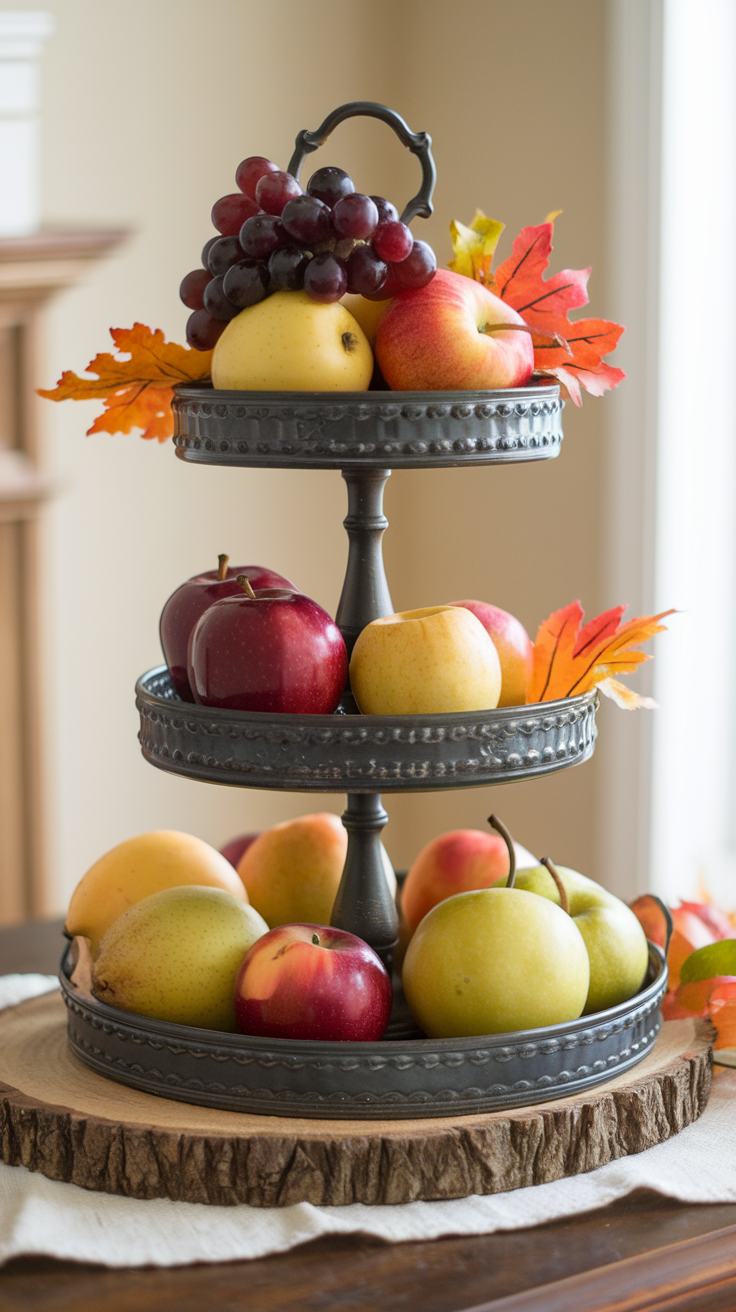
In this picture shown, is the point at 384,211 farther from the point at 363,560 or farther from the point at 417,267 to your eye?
the point at 363,560

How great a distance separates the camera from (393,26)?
271cm

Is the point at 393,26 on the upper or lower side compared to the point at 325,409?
upper

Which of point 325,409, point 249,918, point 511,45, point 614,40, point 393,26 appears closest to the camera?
point 325,409

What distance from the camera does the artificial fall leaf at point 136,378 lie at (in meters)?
0.88

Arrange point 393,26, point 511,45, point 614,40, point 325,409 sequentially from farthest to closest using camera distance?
1. point 393,26
2. point 511,45
3. point 614,40
4. point 325,409

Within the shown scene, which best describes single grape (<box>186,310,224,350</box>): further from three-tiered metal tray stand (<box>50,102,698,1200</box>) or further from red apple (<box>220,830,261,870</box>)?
red apple (<box>220,830,261,870</box>)

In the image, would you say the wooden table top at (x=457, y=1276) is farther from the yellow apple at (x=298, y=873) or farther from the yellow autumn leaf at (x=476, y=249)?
the yellow autumn leaf at (x=476, y=249)

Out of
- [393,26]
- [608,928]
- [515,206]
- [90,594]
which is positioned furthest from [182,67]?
[608,928]

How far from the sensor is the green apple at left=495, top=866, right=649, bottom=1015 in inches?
34.3

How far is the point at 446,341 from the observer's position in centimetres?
77

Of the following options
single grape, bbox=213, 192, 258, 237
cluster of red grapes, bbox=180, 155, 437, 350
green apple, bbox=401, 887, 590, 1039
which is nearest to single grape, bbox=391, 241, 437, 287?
cluster of red grapes, bbox=180, 155, 437, 350

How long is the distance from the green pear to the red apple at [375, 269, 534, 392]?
0.35 meters

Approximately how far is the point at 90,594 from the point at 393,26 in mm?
1291

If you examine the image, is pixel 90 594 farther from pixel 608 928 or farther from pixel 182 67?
pixel 608 928
